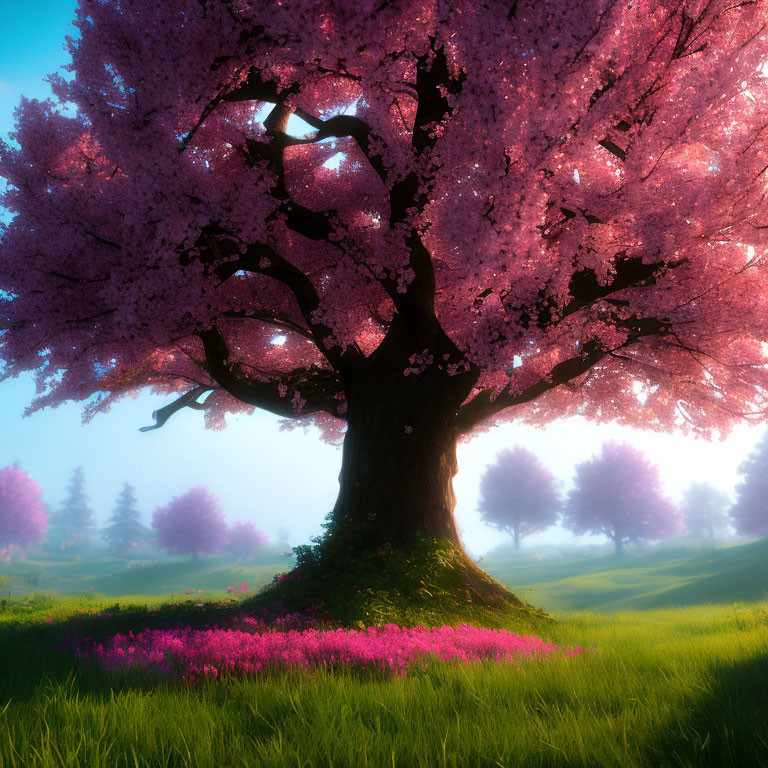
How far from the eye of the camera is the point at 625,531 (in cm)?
5888

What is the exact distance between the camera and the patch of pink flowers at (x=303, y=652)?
16.4ft

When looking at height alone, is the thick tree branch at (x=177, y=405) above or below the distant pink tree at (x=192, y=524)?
above

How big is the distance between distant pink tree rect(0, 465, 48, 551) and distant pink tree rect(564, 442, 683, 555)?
66404mm

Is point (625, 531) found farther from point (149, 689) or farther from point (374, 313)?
point (149, 689)

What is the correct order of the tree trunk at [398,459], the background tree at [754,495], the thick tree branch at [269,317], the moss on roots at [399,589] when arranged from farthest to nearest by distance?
1. the background tree at [754,495]
2. the thick tree branch at [269,317]
3. the tree trunk at [398,459]
4. the moss on roots at [399,589]

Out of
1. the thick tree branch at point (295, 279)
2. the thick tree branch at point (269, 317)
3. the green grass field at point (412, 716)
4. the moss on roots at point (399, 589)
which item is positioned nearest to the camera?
the green grass field at point (412, 716)

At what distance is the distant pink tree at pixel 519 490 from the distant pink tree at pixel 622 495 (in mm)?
4281

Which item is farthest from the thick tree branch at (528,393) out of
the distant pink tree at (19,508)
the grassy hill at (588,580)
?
the distant pink tree at (19,508)

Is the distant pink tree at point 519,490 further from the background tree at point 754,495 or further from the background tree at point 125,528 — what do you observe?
the background tree at point 125,528

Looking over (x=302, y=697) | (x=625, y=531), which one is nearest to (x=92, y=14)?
(x=302, y=697)

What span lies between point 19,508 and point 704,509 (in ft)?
322

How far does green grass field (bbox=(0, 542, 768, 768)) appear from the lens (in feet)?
10.2

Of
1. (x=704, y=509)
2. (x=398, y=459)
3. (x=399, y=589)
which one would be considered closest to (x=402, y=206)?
(x=398, y=459)

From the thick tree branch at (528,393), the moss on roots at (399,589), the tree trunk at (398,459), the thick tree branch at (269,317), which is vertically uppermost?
the thick tree branch at (269,317)
